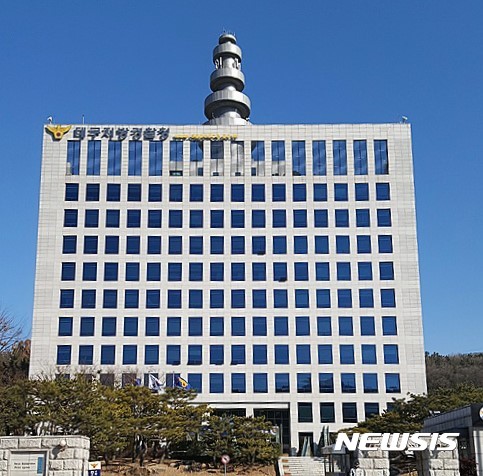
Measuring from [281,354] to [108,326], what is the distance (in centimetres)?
1562

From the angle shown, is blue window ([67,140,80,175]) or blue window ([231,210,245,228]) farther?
blue window ([67,140,80,175])

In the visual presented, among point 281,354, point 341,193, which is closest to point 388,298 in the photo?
point 341,193

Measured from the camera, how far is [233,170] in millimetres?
70562

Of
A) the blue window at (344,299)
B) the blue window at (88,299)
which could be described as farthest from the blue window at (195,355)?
the blue window at (344,299)

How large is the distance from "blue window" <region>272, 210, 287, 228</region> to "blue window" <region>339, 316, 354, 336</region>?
399 inches

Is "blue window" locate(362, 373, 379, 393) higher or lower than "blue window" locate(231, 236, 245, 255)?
lower

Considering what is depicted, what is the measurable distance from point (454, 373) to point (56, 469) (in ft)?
281

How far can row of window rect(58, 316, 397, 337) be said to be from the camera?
66312 mm

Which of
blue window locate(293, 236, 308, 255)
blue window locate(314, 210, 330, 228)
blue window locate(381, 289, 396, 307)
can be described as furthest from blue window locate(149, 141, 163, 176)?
blue window locate(381, 289, 396, 307)

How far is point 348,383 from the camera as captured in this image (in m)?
65.7

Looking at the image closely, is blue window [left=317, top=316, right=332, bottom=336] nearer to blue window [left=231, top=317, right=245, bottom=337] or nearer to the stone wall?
blue window [left=231, top=317, right=245, bottom=337]

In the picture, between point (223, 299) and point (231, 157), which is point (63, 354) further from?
point (231, 157)

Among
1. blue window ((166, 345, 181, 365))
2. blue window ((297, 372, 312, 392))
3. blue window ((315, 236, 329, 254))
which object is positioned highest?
blue window ((315, 236, 329, 254))

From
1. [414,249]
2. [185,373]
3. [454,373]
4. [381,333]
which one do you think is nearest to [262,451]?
[185,373]
